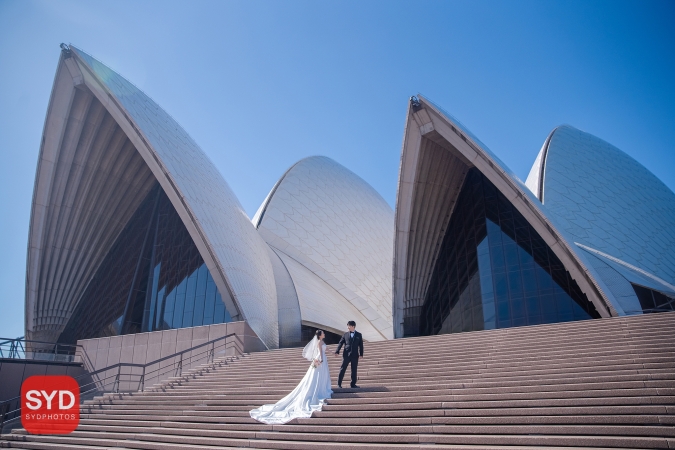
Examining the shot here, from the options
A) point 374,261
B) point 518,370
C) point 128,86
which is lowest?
point 518,370

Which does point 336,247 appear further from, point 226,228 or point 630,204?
point 630,204

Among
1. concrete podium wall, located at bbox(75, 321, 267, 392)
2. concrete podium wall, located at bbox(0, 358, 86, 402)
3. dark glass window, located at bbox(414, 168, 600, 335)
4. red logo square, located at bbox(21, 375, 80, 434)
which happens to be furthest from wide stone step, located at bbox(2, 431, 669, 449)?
dark glass window, located at bbox(414, 168, 600, 335)

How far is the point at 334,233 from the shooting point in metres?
27.6

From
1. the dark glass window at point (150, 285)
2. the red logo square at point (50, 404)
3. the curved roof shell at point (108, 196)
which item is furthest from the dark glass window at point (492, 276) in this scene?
the red logo square at point (50, 404)

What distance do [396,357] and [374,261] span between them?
17253 mm

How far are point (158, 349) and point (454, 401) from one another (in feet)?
36.9

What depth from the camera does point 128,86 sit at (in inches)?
773

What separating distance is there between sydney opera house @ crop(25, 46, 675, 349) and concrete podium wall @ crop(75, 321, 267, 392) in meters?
1.44

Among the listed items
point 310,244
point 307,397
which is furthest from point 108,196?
point 307,397

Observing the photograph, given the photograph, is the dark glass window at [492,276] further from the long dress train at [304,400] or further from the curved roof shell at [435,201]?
the long dress train at [304,400]

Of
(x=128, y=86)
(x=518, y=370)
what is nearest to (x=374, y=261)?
(x=128, y=86)

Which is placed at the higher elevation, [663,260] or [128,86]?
[128,86]

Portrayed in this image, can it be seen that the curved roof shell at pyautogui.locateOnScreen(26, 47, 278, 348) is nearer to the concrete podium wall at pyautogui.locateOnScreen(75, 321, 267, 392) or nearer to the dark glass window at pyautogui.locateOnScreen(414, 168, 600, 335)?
the concrete podium wall at pyautogui.locateOnScreen(75, 321, 267, 392)

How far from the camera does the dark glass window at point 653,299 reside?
15.1 metres
